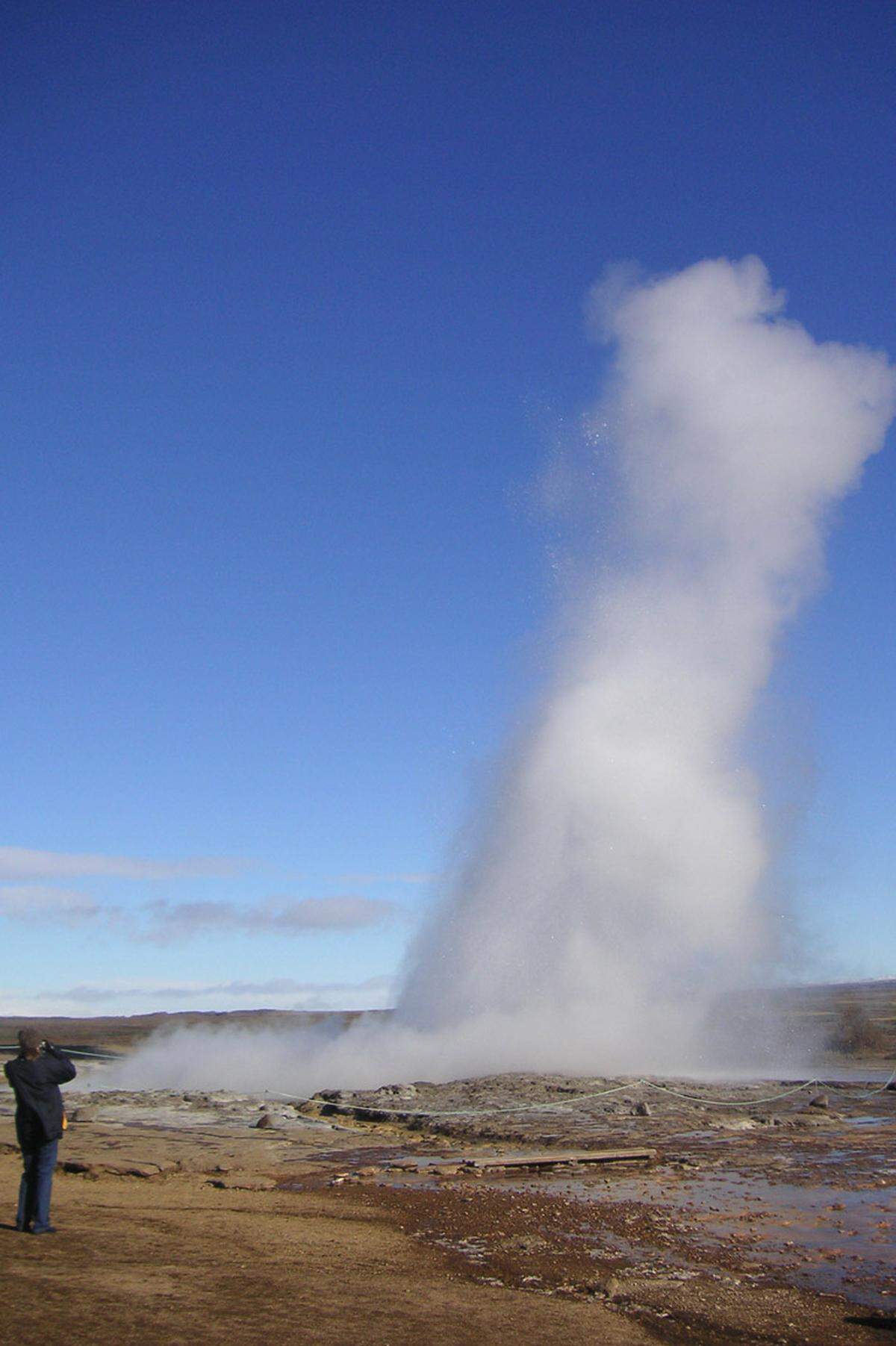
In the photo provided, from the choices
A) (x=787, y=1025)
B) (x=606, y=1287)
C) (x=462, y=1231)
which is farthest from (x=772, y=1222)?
(x=787, y=1025)

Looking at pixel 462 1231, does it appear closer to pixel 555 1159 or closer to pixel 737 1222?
pixel 737 1222

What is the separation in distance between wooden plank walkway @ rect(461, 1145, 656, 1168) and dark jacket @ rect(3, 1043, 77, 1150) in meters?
7.40

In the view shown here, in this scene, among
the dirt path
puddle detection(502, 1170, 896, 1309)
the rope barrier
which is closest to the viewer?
the dirt path

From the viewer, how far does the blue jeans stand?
1044 cm

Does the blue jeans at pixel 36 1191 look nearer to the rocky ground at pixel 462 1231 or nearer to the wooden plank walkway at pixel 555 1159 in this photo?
the rocky ground at pixel 462 1231

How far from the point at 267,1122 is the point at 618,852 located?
20602 millimetres

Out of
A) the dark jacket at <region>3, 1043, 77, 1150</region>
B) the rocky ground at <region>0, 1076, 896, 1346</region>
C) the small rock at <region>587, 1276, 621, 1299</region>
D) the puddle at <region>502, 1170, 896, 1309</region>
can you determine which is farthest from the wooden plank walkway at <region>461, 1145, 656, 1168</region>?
the dark jacket at <region>3, 1043, 77, 1150</region>

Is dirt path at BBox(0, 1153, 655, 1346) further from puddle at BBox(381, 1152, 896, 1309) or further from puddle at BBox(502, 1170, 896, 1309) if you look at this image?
puddle at BBox(502, 1170, 896, 1309)

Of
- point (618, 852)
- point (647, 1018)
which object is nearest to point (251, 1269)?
point (647, 1018)

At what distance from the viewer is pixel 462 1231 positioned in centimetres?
1151

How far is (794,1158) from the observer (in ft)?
54.2

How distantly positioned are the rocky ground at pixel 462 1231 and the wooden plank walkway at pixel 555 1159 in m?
0.10

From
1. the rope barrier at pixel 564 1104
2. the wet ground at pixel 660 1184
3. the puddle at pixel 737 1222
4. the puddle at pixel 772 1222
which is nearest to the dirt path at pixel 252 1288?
the wet ground at pixel 660 1184

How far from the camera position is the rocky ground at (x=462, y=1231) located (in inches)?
315
